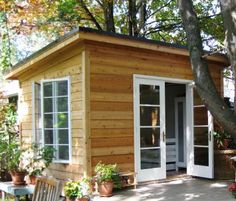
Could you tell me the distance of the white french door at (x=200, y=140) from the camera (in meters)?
8.54

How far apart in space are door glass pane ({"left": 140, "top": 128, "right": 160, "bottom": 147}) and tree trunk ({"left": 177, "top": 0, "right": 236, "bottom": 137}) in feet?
11.3

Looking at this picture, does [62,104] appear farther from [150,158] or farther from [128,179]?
[150,158]

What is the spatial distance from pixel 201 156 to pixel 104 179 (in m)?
2.85

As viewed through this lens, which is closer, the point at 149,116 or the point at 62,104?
the point at 62,104

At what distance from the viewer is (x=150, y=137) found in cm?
812

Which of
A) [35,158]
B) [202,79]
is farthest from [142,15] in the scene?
[202,79]

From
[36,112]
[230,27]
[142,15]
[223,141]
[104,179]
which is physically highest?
[142,15]

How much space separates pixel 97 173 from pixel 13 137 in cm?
490

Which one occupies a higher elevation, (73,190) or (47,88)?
(47,88)

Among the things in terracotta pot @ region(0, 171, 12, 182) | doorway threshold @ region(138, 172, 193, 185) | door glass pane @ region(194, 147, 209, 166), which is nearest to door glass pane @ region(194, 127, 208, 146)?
door glass pane @ region(194, 147, 209, 166)

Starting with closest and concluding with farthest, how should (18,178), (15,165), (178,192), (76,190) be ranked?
(76,190) < (18,178) < (15,165) < (178,192)

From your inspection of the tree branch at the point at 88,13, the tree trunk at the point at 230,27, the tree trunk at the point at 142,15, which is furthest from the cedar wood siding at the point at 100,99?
the tree trunk at the point at 142,15

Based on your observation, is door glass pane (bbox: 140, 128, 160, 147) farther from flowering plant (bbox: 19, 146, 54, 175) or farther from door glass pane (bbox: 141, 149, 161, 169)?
flowering plant (bbox: 19, 146, 54, 175)

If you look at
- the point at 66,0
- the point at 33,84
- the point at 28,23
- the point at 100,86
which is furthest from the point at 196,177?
the point at 28,23
